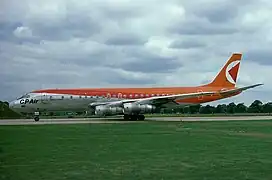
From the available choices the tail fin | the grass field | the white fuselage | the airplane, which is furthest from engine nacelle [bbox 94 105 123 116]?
the grass field

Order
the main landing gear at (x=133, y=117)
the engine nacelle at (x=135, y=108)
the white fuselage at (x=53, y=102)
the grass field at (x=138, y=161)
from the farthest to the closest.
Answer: the white fuselage at (x=53, y=102)
the main landing gear at (x=133, y=117)
the engine nacelle at (x=135, y=108)
the grass field at (x=138, y=161)

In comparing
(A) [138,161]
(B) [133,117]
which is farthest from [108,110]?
(A) [138,161]

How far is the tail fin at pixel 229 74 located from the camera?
49.9 meters

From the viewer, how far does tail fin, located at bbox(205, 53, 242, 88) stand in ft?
164

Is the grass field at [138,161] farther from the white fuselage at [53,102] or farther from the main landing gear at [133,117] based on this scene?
the white fuselage at [53,102]

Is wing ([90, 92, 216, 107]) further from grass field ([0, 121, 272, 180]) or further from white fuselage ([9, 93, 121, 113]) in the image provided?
grass field ([0, 121, 272, 180])

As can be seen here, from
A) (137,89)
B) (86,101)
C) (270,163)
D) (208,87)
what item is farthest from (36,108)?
(270,163)

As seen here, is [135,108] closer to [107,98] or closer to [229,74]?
[107,98]

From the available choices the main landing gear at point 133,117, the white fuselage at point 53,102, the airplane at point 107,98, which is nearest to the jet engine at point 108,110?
the airplane at point 107,98

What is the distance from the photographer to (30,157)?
12.5 meters

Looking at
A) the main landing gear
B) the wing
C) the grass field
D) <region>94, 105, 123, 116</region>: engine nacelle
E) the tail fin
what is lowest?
the grass field

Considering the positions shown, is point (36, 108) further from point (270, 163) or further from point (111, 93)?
point (270, 163)

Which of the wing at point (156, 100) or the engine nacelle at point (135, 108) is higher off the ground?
the wing at point (156, 100)

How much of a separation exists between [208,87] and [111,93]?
10.5 metres
